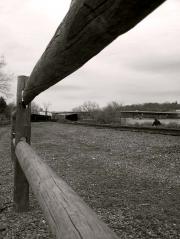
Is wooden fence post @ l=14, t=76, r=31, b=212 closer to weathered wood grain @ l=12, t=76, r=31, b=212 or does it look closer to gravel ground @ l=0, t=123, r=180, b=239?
weathered wood grain @ l=12, t=76, r=31, b=212

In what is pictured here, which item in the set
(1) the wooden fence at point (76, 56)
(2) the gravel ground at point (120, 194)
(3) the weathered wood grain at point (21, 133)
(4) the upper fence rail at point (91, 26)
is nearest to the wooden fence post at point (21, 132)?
(3) the weathered wood grain at point (21, 133)

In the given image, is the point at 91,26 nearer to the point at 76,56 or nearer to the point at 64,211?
the point at 76,56

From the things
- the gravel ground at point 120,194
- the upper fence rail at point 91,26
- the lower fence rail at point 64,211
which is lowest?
the gravel ground at point 120,194

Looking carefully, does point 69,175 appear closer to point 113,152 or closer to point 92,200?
point 92,200

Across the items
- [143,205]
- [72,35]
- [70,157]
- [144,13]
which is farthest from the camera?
[70,157]

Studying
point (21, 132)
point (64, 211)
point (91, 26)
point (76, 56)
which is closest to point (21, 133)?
point (21, 132)

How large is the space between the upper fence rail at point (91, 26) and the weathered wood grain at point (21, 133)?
7.99 ft

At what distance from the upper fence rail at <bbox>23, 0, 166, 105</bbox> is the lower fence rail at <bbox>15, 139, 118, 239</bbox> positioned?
1.88ft

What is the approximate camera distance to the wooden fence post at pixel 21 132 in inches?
153

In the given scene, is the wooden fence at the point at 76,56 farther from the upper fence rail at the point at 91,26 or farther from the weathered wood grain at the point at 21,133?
the weathered wood grain at the point at 21,133

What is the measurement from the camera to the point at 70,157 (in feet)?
31.6

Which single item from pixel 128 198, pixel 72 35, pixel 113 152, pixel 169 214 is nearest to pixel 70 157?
pixel 113 152

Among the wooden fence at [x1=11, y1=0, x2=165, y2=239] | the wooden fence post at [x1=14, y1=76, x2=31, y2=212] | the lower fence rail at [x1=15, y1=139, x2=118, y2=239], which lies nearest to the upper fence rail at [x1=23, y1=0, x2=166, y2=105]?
the wooden fence at [x1=11, y1=0, x2=165, y2=239]

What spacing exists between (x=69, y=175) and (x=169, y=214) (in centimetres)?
282
